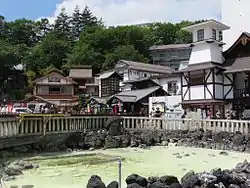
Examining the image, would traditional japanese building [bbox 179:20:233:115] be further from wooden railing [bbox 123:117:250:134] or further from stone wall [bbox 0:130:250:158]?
stone wall [bbox 0:130:250:158]

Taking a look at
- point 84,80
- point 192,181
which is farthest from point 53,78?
point 192,181

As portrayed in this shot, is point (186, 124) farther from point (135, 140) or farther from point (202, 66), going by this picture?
point (202, 66)

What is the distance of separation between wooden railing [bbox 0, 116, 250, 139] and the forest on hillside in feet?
98.5

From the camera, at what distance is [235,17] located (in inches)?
1608

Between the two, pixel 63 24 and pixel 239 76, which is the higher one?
pixel 63 24

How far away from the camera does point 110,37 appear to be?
69625 mm

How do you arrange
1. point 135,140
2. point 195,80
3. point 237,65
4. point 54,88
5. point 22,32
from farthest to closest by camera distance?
point 22,32 < point 54,88 < point 195,80 < point 237,65 < point 135,140

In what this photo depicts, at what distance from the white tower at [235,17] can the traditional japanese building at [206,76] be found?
24.3 feet

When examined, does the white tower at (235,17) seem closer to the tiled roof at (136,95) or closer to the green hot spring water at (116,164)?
the tiled roof at (136,95)

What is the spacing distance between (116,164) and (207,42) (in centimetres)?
1691

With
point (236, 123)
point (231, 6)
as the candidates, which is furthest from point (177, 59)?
point (236, 123)

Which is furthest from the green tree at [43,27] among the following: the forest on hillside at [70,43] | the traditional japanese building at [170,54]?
the traditional japanese building at [170,54]

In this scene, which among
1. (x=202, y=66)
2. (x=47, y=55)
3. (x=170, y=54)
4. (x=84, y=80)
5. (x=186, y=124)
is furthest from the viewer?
(x=170, y=54)

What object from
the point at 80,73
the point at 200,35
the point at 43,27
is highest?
the point at 43,27
